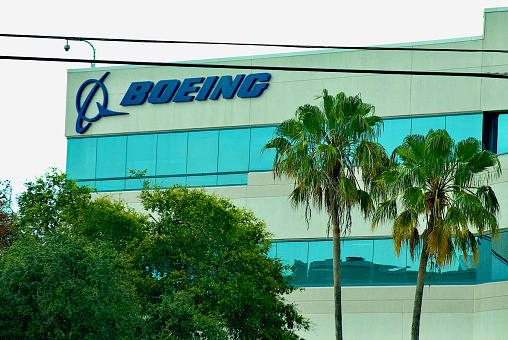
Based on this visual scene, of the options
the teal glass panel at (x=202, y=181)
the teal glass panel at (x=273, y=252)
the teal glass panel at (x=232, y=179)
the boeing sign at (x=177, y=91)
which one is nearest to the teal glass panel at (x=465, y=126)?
the boeing sign at (x=177, y=91)

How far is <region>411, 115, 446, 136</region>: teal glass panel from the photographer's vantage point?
3759cm

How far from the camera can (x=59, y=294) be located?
24.0 meters

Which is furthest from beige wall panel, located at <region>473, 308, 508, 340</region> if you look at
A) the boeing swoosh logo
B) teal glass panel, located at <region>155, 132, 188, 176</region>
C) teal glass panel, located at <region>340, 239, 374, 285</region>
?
the boeing swoosh logo

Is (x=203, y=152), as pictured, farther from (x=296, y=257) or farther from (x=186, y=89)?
(x=296, y=257)

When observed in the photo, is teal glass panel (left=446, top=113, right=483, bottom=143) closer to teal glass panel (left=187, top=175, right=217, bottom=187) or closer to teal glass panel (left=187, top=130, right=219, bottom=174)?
teal glass panel (left=187, top=130, right=219, bottom=174)

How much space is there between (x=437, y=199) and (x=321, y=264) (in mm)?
11017

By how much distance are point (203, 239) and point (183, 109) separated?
1549cm

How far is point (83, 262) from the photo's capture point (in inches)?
973

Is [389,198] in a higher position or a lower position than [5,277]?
higher

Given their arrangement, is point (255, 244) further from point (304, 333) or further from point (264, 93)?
point (264, 93)

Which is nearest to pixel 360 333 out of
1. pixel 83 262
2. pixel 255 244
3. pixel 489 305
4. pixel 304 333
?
pixel 304 333

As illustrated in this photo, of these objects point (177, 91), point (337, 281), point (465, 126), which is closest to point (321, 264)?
point (465, 126)

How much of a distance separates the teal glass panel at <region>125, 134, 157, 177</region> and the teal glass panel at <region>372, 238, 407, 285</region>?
38.9ft

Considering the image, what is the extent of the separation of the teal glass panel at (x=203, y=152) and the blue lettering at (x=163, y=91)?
2369 mm
